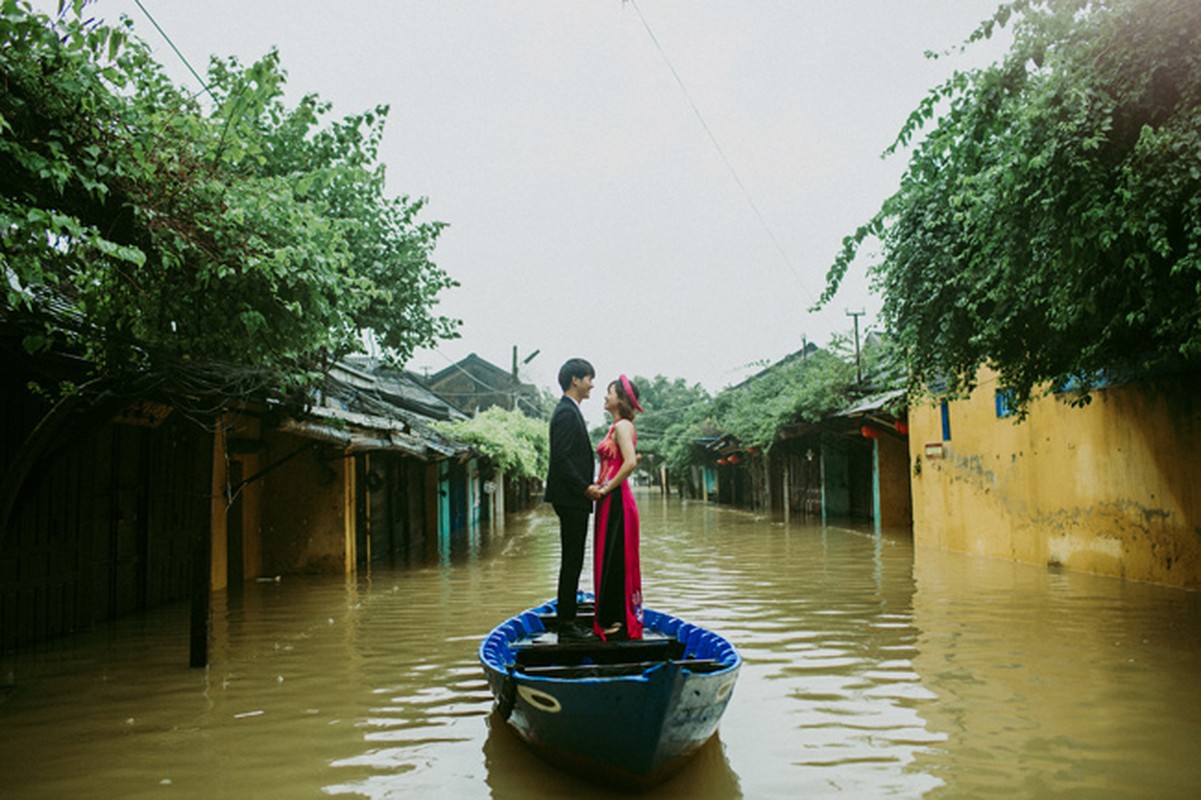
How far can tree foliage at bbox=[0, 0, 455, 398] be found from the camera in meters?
4.27

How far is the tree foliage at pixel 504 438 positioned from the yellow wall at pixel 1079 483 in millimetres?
10451

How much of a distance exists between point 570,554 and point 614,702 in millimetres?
1694

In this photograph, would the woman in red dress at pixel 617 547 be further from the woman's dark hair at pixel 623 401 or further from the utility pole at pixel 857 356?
the utility pole at pixel 857 356

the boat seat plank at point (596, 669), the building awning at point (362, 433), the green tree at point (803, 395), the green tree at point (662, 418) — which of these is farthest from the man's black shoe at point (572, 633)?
the green tree at point (662, 418)

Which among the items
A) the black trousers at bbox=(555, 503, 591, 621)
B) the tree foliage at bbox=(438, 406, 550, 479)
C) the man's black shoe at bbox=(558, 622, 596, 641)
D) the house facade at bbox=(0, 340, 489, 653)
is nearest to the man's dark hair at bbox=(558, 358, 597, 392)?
the black trousers at bbox=(555, 503, 591, 621)

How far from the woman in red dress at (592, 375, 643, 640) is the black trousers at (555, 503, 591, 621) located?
13 cm

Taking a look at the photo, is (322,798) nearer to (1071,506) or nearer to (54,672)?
(54,672)

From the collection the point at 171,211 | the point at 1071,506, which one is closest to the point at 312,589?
the point at 171,211

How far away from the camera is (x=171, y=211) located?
5422 millimetres

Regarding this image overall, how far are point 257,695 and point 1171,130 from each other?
742 centimetres

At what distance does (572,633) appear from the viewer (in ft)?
17.7

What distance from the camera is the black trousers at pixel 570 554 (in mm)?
5477

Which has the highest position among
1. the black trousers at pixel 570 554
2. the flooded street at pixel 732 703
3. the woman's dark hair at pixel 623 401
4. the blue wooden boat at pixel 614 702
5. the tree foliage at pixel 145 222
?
the tree foliage at pixel 145 222

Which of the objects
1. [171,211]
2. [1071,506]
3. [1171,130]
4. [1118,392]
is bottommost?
[1071,506]
